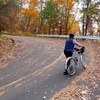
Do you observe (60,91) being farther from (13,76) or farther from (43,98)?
(13,76)

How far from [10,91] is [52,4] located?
3555cm

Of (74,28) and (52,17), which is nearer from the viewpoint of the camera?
(52,17)

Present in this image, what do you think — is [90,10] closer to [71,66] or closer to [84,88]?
[71,66]

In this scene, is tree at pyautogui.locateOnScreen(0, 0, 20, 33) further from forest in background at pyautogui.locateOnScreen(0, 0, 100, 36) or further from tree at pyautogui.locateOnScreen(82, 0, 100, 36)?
tree at pyautogui.locateOnScreen(82, 0, 100, 36)

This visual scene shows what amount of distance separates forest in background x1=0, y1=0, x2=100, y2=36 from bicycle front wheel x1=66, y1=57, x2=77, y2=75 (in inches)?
471

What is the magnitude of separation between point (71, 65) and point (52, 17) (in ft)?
108

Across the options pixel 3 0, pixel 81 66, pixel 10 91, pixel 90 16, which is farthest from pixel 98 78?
pixel 90 16

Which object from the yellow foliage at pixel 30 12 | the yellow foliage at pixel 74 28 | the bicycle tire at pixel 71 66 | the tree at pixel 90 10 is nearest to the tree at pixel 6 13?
the bicycle tire at pixel 71 66

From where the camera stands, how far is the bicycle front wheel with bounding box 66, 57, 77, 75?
8.02 meters

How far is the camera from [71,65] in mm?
8219

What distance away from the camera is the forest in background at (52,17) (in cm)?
1966

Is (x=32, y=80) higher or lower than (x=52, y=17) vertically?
lower

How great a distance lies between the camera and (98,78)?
300 inches

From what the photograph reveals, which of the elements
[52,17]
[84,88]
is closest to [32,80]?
[84,88]
